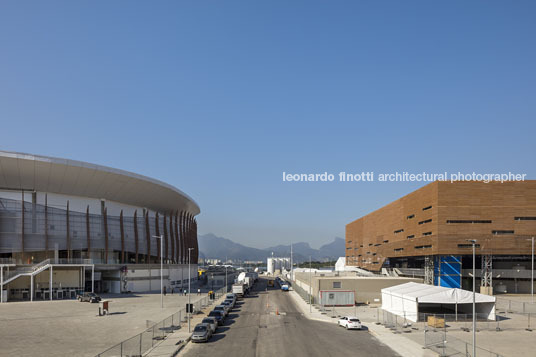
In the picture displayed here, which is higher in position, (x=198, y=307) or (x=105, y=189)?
(x=105, y=189)

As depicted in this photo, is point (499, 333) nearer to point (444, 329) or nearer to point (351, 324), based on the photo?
point (444, 329)

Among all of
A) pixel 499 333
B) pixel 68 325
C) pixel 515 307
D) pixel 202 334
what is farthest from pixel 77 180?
pixel 515 307

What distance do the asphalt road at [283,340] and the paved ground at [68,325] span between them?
27.3 feet

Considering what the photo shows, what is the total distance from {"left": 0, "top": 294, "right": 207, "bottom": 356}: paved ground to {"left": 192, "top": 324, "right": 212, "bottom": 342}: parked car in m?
6.48

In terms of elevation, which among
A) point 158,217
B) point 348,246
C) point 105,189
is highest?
point 105,189

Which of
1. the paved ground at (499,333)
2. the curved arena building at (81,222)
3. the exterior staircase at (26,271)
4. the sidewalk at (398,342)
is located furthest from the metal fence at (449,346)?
the exterior staircase at (26,271)

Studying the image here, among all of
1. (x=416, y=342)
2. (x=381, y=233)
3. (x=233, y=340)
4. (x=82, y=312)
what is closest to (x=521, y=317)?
(x=416, y=342)

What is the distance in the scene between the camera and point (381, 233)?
122 meters

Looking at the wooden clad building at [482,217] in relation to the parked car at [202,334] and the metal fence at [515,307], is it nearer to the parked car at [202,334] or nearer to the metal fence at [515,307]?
the metal fence at [515,307]

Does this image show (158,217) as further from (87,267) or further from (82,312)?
(82,312)

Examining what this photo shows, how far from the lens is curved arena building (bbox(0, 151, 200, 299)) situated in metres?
78.2

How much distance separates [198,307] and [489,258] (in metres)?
54.0

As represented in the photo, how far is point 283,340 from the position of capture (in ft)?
125

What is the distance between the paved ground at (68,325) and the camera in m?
34.8
